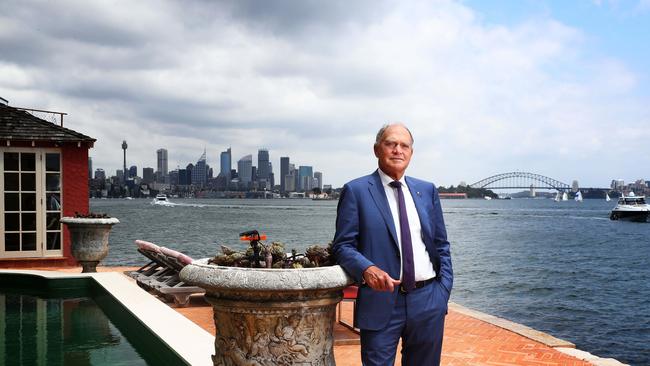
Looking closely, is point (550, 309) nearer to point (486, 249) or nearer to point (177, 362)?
point (177, 362)

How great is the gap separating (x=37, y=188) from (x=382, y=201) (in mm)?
12349

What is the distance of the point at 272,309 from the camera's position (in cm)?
286

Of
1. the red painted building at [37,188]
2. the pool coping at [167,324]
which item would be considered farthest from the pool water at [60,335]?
the red painted building at [37,188]

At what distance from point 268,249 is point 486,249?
40730 millimetres

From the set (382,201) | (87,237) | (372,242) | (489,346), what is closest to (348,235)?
(372,242)

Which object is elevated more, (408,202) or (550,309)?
(408,202)

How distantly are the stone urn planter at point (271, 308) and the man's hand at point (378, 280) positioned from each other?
0.18 m

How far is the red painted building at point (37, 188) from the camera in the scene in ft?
43.2

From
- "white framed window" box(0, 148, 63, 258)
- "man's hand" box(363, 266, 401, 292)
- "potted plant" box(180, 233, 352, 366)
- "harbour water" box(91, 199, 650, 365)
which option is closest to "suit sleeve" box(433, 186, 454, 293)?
"man's hand" box(363, 266, 401, 292)

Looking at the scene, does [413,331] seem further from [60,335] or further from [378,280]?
[60,335]

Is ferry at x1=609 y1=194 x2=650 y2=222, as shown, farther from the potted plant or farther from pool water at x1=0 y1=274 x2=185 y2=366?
the potted plant

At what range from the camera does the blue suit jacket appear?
2.87 m

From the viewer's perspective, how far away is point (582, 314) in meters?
18.5

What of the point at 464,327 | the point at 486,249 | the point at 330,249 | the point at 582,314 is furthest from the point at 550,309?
the point at 486,249
